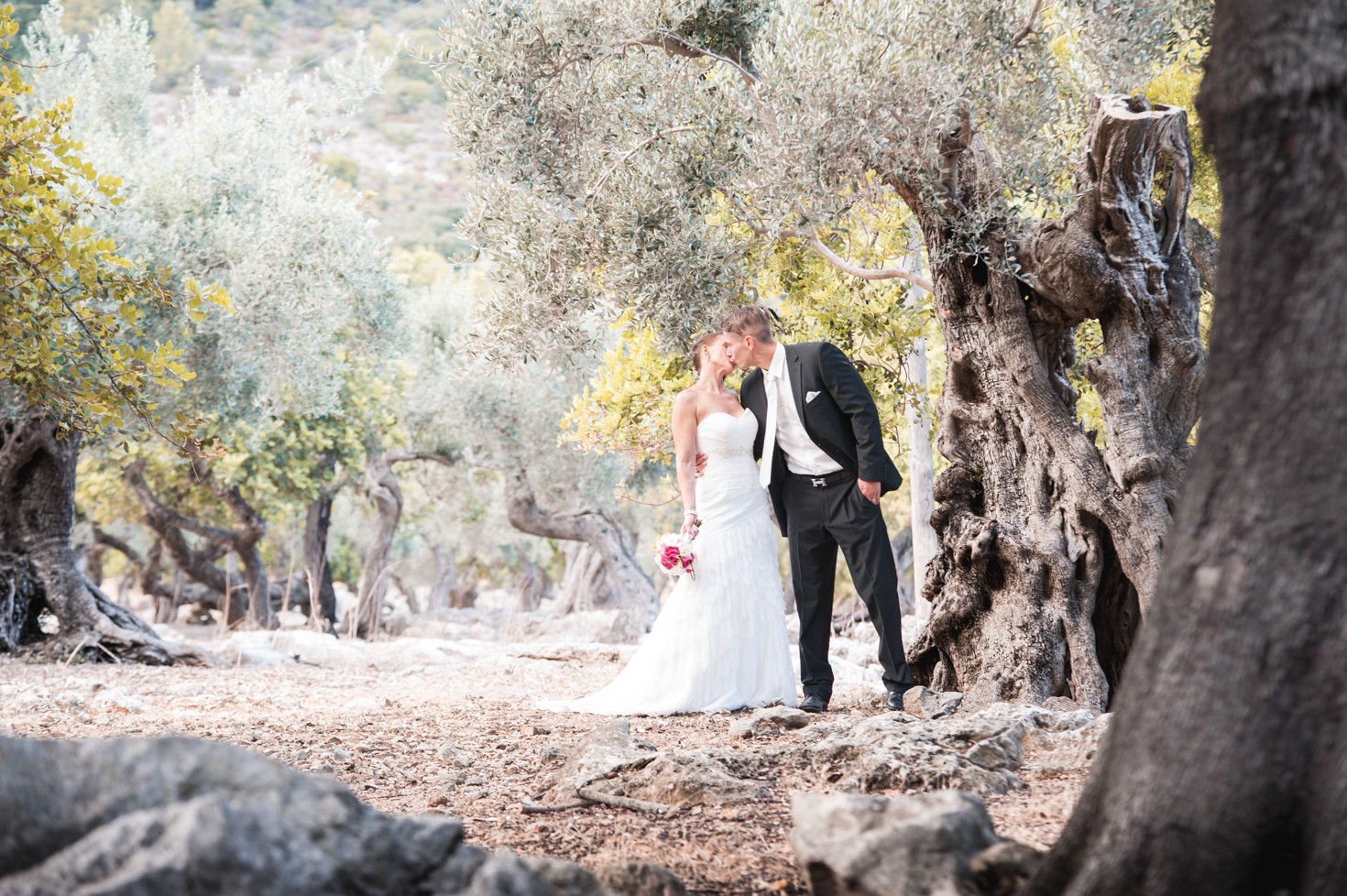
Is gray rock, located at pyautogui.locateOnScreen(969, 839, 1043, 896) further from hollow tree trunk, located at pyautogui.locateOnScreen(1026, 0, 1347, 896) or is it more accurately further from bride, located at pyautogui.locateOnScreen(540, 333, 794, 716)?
bride, located at pyautogui.locateOnScreen(540, 333, 794, 716)

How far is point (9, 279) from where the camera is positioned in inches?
217

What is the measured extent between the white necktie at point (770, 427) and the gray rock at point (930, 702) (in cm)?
166

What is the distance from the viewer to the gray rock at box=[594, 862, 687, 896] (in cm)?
238

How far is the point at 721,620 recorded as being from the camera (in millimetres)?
6719

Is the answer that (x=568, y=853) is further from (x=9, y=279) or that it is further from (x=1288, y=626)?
(x=9, y=279)

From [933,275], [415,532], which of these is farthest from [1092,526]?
[415,532]

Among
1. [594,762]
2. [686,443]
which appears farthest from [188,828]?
[686,443]

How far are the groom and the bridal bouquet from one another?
2.41ft

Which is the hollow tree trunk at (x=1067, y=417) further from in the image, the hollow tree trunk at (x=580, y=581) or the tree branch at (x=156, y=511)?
the hollow tree trunk at (x=580, y=581)

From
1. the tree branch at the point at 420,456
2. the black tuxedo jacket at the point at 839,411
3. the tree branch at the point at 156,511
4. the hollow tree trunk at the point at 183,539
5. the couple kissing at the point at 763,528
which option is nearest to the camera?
the black tuxedo jacket at the point at 839,411

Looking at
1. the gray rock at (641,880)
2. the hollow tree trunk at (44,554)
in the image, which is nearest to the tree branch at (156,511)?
the hollow tree trunk at (44,554)

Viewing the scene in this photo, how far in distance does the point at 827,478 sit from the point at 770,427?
1.72ft

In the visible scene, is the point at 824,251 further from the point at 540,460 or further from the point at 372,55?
the point at 372,55

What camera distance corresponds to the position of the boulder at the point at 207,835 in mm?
1647
